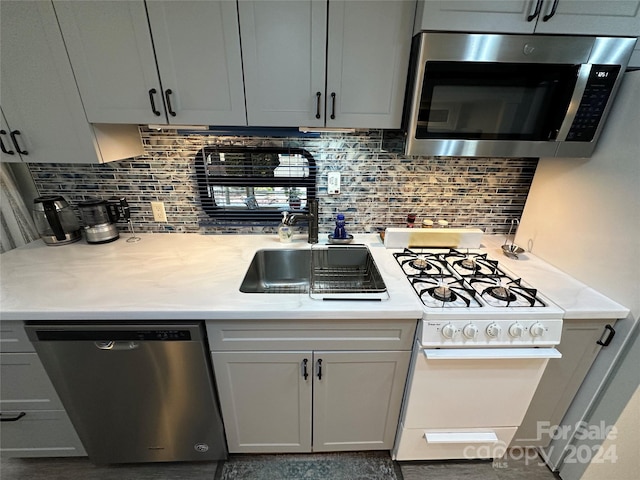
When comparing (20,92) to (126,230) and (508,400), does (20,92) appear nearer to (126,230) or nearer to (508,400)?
(126,230)

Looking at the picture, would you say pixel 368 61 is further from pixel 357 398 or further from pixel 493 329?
pixel 357 398

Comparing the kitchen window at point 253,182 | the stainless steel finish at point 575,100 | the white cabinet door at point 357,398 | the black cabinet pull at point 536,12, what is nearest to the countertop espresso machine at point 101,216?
the kitchen window at point 253,182

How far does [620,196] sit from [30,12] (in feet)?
7.87

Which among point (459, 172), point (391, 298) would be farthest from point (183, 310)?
point (459, 172)

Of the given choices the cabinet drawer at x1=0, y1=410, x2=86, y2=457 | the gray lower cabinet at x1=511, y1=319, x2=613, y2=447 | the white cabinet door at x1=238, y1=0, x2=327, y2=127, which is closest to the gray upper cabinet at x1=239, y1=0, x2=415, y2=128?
the white cabinet door at x1=238, y1=0, x2=327, y2=127

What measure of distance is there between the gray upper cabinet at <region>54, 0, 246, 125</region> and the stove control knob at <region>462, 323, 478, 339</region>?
4.08ft

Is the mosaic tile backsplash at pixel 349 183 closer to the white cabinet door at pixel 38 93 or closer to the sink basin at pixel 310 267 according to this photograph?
the sink basin at pixel 310 267

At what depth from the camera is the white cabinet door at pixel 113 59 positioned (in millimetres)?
1023

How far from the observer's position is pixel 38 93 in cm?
111

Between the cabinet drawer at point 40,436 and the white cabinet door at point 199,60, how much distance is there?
1465 mm

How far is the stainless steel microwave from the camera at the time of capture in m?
1.01

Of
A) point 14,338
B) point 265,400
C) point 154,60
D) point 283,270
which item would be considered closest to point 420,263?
point 283,270

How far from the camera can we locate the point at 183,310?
3.31 feet

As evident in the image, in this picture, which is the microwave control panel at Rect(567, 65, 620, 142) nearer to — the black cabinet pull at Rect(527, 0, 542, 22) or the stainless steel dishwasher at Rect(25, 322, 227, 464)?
the black cabinet pull at Rect(527, 0, 542, 22)
